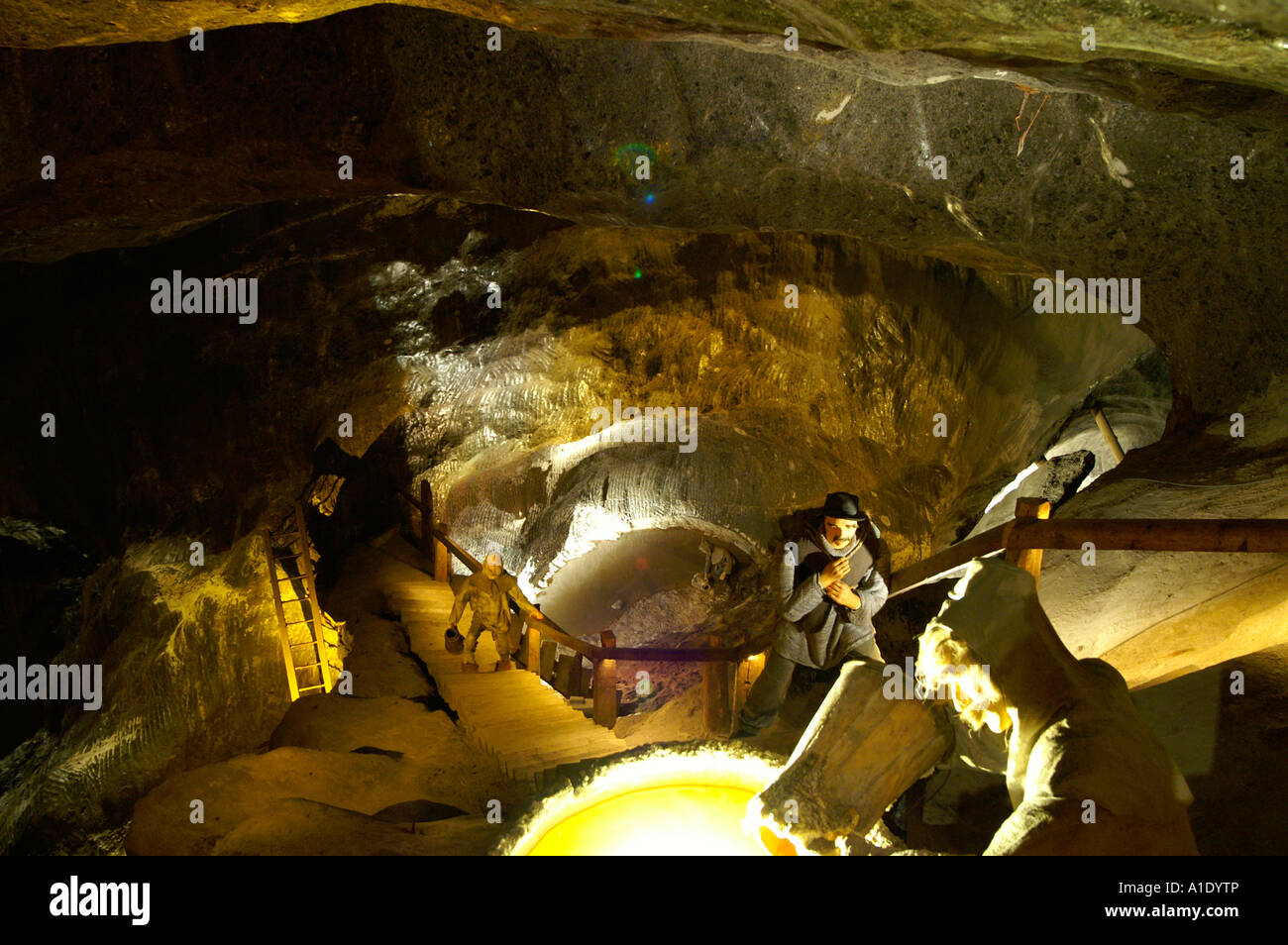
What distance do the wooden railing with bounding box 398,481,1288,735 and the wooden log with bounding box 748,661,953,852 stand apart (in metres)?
0.99

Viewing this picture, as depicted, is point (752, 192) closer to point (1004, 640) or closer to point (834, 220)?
point (834, 220)

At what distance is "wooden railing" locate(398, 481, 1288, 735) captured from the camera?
→ 2.47 meters

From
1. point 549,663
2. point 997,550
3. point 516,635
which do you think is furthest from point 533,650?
point 997,550

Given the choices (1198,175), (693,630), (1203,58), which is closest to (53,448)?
(1203,58)

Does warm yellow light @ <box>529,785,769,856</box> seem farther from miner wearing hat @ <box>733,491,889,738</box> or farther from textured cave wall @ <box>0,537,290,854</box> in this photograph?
textured cave wall @ <box>0,537,290,854</box>

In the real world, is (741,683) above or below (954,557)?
below

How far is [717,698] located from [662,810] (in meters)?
3.85

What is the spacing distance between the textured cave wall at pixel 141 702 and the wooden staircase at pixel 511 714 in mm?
1824

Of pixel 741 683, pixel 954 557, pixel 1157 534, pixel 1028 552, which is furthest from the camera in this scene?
pixel 741 683

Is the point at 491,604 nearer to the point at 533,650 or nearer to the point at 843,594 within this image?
the point at 533,650

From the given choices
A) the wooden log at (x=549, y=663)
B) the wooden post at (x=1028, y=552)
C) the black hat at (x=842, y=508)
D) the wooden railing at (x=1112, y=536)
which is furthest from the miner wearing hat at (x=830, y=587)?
the wooden log at (x=549, y=663)

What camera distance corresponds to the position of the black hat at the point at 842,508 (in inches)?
150

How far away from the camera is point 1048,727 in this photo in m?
2.28

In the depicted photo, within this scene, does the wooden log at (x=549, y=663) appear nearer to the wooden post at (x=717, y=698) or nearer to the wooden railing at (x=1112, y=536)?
the wooden post at (x=717, y=698)
